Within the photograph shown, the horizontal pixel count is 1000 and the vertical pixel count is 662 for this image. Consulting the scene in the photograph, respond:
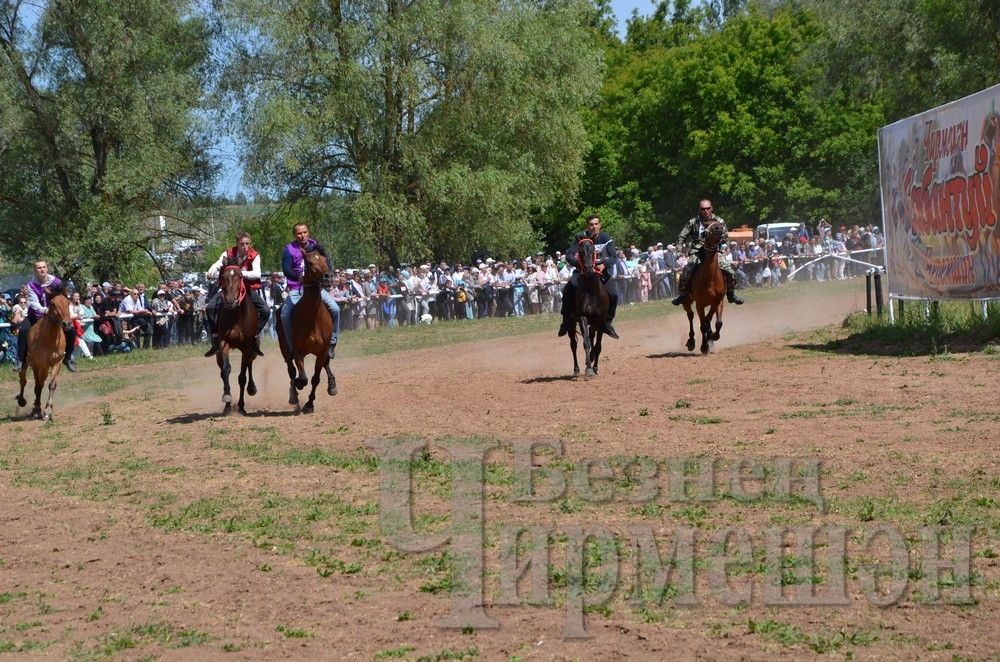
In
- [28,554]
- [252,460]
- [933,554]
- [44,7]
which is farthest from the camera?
[44,7]

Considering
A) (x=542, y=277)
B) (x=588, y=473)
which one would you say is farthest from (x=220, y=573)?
(x=542, y=277)

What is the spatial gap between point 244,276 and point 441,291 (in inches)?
919

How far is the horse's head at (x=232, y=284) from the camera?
17.9 m

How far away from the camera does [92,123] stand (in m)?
41.8

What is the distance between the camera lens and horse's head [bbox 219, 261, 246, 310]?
58.8ft

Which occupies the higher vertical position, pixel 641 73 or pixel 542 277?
pixel 641 73

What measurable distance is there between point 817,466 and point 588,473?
2.00 meters

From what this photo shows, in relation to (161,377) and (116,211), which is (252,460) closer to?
(161,377)

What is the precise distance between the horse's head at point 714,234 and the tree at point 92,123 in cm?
2400

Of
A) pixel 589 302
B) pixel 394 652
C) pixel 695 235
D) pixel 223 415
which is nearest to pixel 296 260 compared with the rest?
pixel 223 415

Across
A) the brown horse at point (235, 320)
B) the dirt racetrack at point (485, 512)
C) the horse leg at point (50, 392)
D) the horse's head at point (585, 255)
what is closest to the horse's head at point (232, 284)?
the brown horse at point (235, 320)

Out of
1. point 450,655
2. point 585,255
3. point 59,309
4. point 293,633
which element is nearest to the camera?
point 450,655

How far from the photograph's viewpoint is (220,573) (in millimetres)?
9438

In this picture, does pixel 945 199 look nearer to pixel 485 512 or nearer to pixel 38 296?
pixel 485 512
